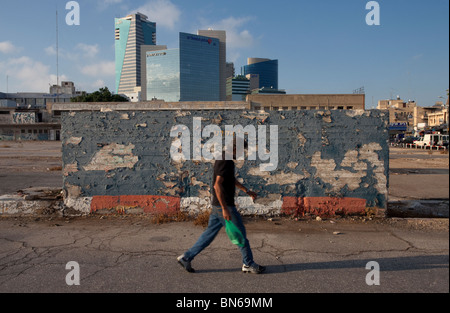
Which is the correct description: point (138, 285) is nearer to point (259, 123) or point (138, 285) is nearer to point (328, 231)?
point (328, 231)

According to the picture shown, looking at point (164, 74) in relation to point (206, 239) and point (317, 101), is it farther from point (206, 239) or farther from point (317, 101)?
point (206, 239)

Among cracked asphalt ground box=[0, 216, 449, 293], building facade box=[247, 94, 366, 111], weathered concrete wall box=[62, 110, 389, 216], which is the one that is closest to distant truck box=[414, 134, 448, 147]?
building facade box=[247, 94, 366, 111]

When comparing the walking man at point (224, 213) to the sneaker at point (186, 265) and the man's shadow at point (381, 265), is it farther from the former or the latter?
the man's shadow at point (381, 265)

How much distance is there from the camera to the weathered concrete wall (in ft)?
20.6

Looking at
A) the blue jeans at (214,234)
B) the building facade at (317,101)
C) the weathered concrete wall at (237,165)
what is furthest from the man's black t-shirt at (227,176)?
the building facade at (317,101)

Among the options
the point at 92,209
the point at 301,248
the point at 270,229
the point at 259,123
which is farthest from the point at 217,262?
the point at 92,209

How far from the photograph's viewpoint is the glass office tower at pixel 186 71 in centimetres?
16775

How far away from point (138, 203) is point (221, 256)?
2.77 m

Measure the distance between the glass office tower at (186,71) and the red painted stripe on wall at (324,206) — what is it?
16588 centimetres

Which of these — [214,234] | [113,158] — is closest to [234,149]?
[214,234]

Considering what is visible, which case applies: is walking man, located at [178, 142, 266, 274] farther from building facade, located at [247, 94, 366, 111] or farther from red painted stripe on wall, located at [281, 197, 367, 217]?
building facade, located at [247, 94, 366, 111]

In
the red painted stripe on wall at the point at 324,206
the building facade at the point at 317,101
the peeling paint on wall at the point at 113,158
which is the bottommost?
the red painted stripe on wall at the point at 324,206
